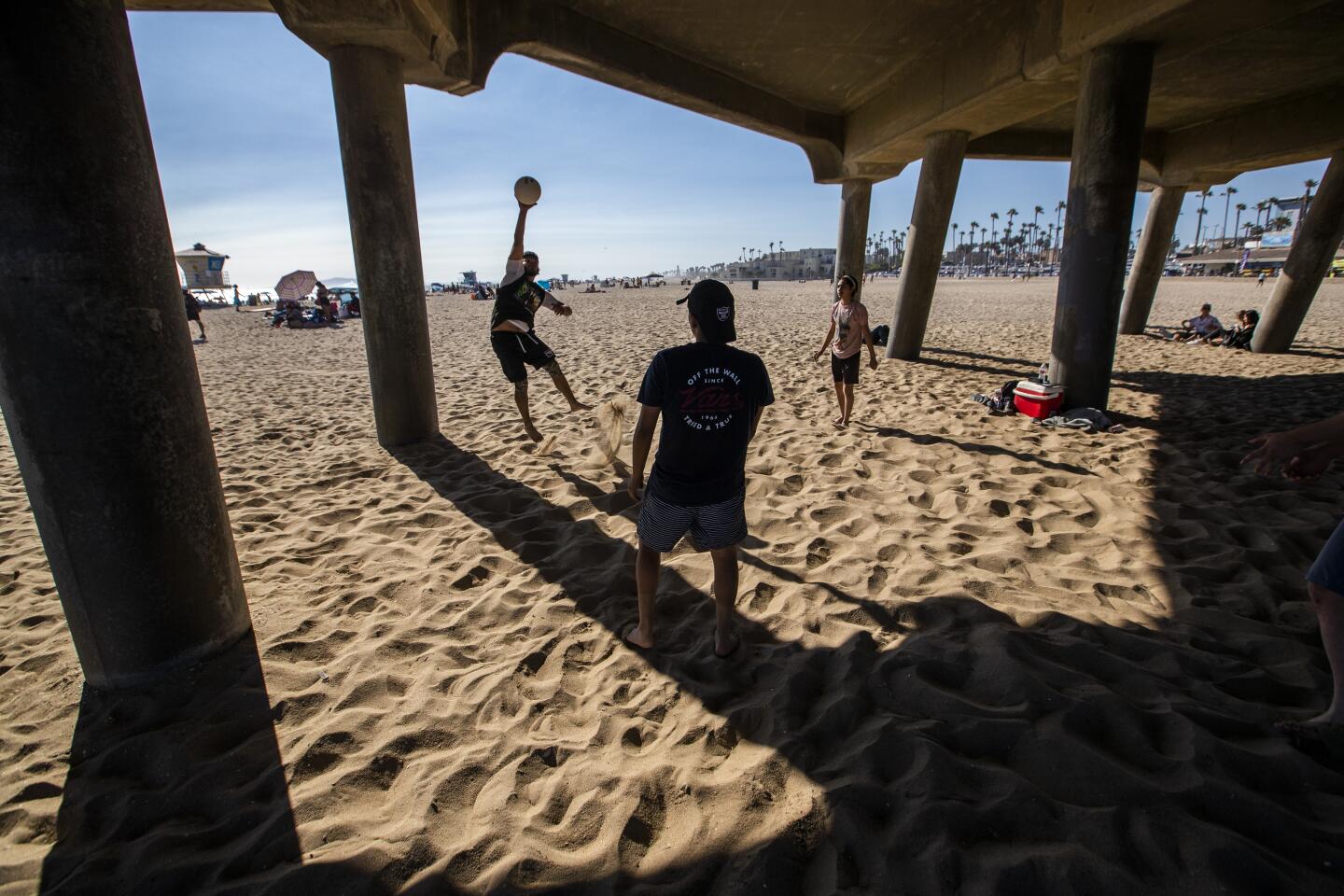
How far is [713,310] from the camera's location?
2455 mm

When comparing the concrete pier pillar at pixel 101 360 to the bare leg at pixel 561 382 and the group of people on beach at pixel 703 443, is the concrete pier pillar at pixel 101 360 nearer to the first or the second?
the group of people on beach at pixel 703 443

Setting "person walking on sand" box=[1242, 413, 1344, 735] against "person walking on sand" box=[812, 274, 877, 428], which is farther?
"person walking on sand" box=[812, 274, 877, 428]

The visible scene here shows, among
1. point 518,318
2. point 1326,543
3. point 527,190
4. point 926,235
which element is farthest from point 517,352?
point 926,235

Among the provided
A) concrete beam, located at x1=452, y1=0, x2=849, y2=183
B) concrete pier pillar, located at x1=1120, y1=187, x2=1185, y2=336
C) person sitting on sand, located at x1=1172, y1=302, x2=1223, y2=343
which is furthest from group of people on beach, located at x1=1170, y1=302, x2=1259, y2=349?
concrete beam, located at x1=452, y1=0, x2=849, y2=183

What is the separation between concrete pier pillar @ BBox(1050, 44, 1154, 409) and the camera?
6.14 meters

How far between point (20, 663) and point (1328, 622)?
17.9 ft

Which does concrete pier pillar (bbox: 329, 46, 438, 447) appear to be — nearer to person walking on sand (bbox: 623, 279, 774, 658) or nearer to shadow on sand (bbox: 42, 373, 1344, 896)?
shadow on sand (bbox: 42, 373, 1344, 896)

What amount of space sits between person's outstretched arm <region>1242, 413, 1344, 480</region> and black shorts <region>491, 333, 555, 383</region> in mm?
5013

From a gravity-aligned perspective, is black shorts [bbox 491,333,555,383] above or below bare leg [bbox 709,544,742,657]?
above

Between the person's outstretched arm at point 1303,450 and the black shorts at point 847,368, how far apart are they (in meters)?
4.37

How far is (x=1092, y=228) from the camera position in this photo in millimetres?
6402

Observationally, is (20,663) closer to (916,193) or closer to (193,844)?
(193,844)

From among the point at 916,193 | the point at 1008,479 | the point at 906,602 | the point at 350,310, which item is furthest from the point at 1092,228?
the point at 350,310

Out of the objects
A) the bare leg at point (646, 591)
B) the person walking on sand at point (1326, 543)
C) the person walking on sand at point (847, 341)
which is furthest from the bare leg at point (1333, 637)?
the person walking on sand at point (847, 341)
